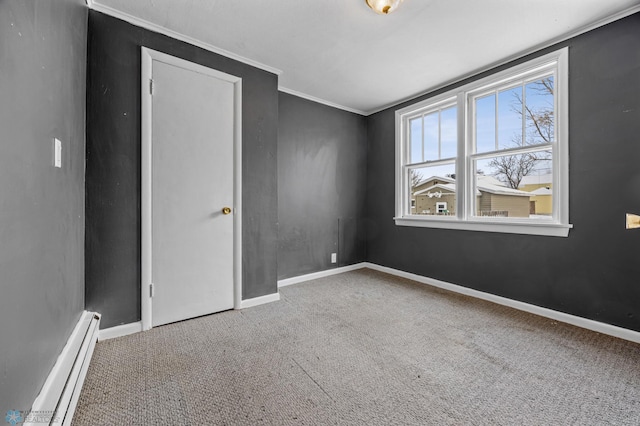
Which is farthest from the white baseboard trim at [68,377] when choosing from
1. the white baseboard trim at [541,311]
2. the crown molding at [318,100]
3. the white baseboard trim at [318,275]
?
the white baseboard trim at [541,311]

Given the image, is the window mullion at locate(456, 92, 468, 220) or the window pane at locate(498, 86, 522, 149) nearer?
the window pane at locate(498, 86, 522, 149)

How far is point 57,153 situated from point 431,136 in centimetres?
359

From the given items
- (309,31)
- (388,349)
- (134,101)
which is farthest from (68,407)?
(309,31)

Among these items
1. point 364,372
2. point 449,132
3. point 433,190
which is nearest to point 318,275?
point 433,190

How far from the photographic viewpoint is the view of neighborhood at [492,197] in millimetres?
2589

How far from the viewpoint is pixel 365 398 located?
1437mm

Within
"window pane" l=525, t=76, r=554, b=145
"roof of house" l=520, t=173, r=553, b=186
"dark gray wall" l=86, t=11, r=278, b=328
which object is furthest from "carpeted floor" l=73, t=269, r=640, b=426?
"window pane" l=525, t=76, r=554, b=145

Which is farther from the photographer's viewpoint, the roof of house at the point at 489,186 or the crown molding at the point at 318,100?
the crown molding at the point at 318,100

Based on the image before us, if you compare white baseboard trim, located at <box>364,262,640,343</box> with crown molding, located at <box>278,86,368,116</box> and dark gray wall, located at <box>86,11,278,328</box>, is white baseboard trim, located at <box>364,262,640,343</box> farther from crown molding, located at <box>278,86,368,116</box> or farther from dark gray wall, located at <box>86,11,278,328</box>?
dark gray wall, located at <box>86,11,278,328</box>

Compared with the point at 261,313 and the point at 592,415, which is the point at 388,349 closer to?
the point at 592,415

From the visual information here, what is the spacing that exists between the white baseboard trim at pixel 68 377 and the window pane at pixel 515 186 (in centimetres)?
358

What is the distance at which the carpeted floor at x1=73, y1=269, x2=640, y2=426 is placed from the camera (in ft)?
4.37

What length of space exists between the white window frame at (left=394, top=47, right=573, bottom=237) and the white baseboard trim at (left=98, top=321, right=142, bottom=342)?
3181 millimetres

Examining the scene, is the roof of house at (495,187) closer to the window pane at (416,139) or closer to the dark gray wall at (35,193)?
the window pane at (416,139)
